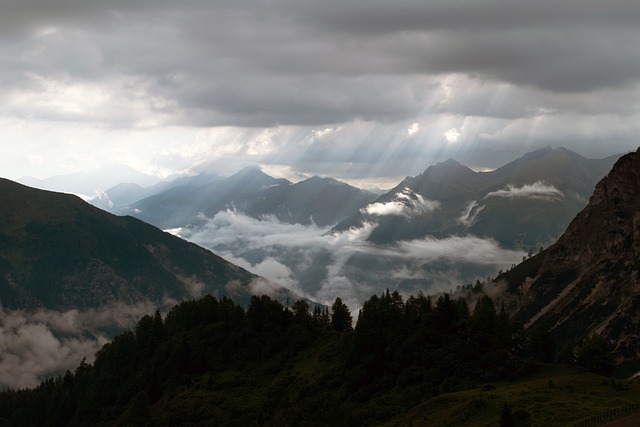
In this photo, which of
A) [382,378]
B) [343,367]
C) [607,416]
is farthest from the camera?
[343,367]

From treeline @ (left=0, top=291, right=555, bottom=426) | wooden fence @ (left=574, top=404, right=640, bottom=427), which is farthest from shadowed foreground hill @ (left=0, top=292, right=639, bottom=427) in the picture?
wooden fence @ (left=574, top=404, right=640, bottom=427)

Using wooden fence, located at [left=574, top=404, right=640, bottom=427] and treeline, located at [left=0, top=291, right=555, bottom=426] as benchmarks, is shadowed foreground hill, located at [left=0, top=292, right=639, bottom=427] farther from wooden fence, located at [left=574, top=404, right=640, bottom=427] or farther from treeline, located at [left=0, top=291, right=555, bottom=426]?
wooden fence, located at [left=574, top=404, right=640, bottom=427]

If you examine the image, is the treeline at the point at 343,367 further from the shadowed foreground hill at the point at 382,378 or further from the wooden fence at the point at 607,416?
the wooden fence at the point at 607,416

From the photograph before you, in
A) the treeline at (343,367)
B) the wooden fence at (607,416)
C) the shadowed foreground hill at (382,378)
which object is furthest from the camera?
the treeline at (343,367)

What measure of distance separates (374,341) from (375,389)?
1453 centimetres

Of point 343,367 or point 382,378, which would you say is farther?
point 343,367

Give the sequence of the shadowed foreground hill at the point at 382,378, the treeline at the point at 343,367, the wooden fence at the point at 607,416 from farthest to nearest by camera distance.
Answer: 1. the treeline at the point at 343,367
2. the shadowed foreground hill at the point at 382,378
3. the wooden fence at the point at 607,416

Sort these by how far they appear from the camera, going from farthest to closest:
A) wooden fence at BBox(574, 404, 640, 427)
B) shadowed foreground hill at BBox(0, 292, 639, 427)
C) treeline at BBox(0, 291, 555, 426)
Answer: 1. treeline at BBox(0, 291, 555, 426)
2. shadowed foreground hill at BBox(0, 292, 639, 427)
3. wooden fence at BBox(574, 404, 640, 427)

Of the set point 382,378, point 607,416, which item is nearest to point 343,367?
point 382,378

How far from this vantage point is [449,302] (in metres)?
140

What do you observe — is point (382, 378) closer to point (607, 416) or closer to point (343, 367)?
point (343, 367)

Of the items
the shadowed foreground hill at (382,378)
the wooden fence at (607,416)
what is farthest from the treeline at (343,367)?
the wooden fence at (607,416)

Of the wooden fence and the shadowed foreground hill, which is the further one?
the shadowed foreground hill

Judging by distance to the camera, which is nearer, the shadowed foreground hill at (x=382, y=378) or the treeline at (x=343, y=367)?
the shadowed foreground hill at (x=382, y=378)
